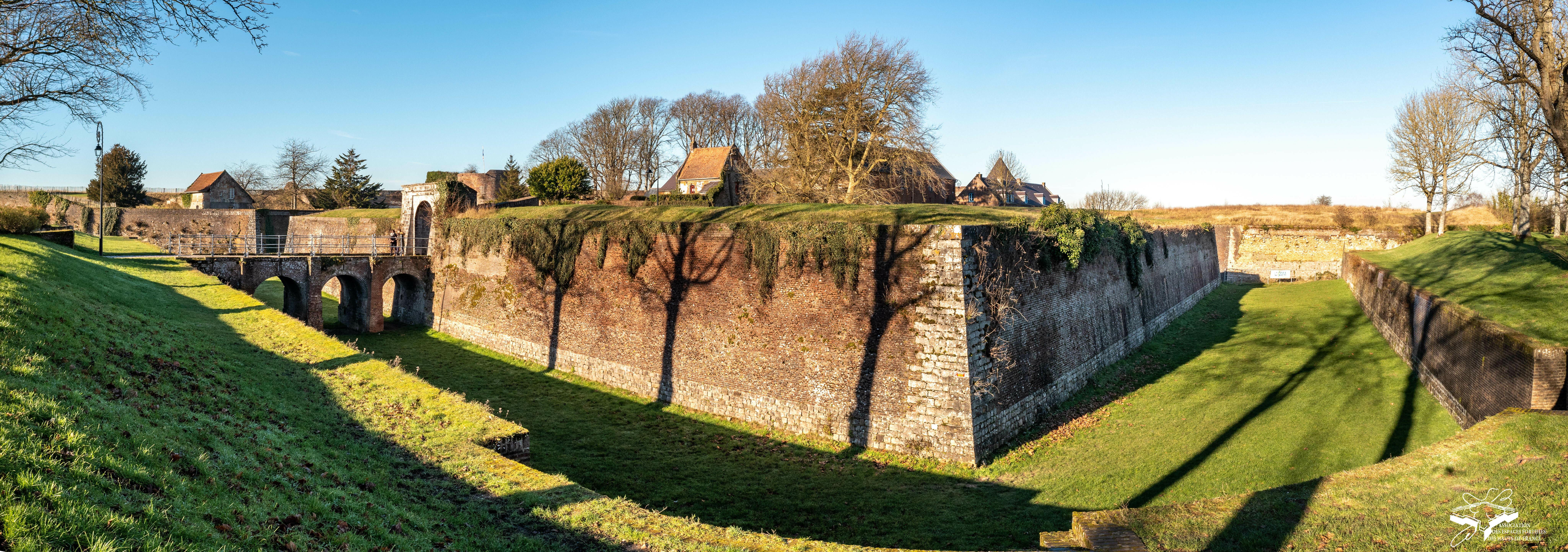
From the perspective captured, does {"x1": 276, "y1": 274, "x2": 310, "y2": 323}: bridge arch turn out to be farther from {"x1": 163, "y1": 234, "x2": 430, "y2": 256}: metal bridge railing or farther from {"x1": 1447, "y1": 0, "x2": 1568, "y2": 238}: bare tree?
{"x1": 1447, "y1": 0, "x2": 1568, "y2": 238}: bare tree

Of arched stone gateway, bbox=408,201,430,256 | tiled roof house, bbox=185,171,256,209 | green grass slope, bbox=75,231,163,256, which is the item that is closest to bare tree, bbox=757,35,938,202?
arched stone gateway, bbox=408,201,430,256

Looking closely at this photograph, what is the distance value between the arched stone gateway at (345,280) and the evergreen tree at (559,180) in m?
10.6

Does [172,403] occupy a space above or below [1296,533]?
above

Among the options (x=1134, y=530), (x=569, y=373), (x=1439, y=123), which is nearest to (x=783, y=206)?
(x=569, y=373)

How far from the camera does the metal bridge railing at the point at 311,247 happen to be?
24.7 metres

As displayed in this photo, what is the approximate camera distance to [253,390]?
1046cm

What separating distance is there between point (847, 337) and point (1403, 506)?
344 inches

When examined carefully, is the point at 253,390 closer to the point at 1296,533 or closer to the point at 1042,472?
the point at 1042,472

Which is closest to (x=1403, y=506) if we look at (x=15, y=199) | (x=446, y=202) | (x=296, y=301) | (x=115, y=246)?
(x=446, y=202)

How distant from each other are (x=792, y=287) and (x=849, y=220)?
2.01m

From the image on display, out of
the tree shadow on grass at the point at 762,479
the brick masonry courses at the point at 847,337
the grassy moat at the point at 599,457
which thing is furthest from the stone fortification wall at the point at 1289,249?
the tree shadow on grass at the point at 762,479

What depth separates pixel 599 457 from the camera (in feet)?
44.5

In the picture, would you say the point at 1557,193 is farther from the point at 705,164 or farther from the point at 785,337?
the point at 705,164

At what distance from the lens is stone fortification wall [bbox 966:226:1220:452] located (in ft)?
42.8
